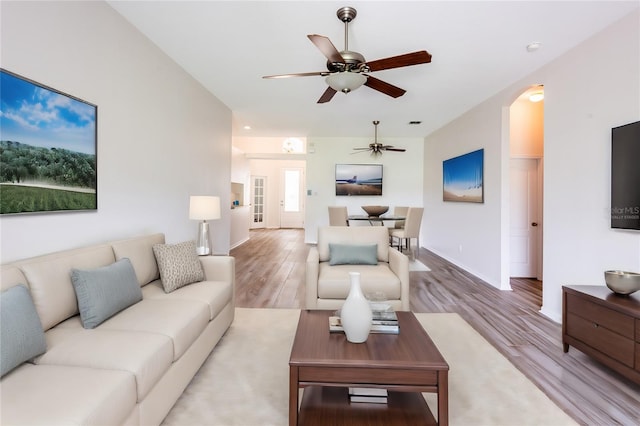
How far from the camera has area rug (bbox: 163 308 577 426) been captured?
165 cm

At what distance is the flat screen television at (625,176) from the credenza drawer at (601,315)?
713 mm

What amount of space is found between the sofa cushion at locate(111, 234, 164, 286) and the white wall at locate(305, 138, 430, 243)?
5.20 meters

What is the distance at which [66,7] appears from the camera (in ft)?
6.77

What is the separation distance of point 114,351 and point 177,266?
105 cm

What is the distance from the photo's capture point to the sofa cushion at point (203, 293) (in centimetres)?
219

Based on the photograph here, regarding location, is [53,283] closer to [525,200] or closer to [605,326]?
[605,326]

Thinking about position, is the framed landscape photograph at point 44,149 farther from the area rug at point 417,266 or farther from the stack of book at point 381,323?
the area rug at point 417,266

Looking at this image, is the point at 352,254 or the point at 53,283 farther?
the point at 352,254

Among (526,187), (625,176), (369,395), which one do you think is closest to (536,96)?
(526,187)

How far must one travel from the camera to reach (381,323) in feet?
5.96

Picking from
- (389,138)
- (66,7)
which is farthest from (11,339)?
(389,138)

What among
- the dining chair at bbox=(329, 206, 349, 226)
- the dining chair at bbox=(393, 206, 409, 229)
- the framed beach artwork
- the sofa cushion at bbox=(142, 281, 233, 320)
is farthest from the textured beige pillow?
the dining chair at bbox=(393, 206, 409, 229)

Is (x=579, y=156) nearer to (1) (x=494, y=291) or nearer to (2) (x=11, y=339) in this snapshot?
(1) (x=494, y=291)

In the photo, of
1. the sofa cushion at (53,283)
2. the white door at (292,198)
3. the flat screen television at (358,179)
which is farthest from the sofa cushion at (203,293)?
the white door at (292,198)
